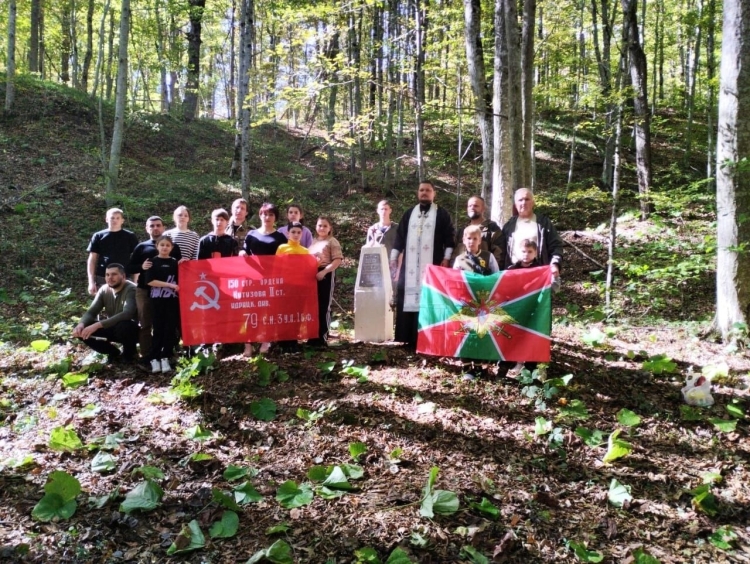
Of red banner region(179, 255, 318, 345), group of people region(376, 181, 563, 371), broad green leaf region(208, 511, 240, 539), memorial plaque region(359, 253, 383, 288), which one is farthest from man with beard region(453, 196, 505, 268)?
broad green leaf region(208, 511, 240, 539)

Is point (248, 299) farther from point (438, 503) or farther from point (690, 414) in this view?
point (690, 414)

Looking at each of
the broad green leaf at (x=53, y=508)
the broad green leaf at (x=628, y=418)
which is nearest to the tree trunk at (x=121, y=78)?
the broad green leaf at (x=53, y=508)

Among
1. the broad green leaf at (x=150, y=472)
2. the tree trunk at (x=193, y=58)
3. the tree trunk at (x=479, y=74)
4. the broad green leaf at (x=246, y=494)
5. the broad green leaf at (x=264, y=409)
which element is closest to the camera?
the broad green leaf at (x=246, y=494)

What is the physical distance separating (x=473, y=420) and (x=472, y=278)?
66.2 inches

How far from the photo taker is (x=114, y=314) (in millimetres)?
6262

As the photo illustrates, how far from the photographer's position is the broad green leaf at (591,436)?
14.6 ft

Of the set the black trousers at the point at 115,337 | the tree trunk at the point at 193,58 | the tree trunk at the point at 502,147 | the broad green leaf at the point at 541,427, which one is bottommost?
the broad green leaf at the point at 541,427

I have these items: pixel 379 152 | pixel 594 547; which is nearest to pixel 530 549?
pixel 594 547

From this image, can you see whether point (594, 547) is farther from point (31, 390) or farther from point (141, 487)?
point (31, 390)

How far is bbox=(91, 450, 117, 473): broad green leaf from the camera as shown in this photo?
3.96 metres

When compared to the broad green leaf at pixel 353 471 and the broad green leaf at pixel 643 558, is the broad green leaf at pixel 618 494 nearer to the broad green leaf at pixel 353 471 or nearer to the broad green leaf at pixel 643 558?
the broad green leaf at pixel 643 558

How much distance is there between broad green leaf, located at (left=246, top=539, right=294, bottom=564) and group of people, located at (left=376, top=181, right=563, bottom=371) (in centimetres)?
339

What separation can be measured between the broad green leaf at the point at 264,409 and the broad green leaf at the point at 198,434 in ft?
1.53

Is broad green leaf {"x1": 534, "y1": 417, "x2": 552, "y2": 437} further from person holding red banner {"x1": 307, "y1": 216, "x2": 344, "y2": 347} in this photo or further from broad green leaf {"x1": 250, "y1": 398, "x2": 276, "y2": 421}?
person holding red banner {"x1": 307, "y1": 216, "x2": 344, "y2": 347}
